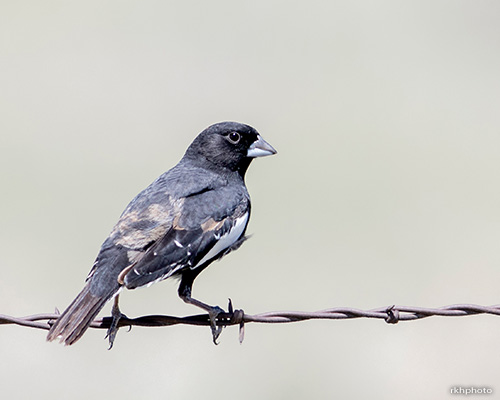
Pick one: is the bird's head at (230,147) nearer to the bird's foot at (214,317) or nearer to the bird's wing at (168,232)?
the bird's wing at (168,232)

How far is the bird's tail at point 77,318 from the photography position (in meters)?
5.53

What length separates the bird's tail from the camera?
553cm

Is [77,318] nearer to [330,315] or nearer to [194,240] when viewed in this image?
[194,240]

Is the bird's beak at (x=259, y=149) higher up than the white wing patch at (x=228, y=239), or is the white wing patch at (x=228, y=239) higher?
the bird's beak at (x=259, y=149)

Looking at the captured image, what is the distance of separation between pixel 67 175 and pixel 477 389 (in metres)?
6.56

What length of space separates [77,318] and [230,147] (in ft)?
7.63

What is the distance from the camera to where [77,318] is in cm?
561

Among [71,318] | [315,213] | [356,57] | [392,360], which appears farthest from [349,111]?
[71,318]

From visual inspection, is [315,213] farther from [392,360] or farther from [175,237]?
[175,237]

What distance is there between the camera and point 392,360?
9.64 meters

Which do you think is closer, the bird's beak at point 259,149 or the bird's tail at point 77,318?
the bird's tail at point 77,318

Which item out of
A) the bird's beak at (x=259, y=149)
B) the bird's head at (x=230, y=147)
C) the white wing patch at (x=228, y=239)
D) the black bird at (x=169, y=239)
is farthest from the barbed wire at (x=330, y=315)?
the bird's beak at (x=259, y=149)
